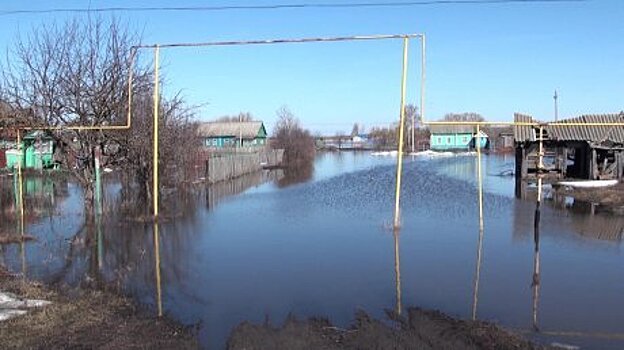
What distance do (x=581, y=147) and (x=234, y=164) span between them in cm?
2135

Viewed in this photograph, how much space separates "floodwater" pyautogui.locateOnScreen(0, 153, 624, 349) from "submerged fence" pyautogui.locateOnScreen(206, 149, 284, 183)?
43.8 ft

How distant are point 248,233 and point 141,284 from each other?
6.23m

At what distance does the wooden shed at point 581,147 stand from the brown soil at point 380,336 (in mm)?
25451

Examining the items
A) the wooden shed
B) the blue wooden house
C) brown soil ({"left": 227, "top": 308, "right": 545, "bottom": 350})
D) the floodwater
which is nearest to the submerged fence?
the floodwater

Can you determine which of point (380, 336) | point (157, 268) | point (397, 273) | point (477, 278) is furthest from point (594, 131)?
point (380, 336)

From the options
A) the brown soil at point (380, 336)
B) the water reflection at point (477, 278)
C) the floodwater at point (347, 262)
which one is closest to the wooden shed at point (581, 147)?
the floodwater at point (347, 262)

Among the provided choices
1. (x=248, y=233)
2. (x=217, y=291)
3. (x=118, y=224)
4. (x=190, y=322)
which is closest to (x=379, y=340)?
(x=190, y=322)

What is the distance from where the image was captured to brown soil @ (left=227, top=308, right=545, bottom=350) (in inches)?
278

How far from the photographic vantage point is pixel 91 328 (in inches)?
297

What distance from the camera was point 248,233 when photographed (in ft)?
54.4

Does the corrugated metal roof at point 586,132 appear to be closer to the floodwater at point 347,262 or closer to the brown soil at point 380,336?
the floodwater at point 347,262

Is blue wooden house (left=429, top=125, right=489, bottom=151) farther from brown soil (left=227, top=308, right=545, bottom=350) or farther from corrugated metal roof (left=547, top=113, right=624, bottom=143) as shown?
brown soil (left=227, top=308, right=545, bottom=350)

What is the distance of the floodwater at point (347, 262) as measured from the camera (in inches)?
349

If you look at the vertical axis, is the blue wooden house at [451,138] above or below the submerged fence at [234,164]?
above
